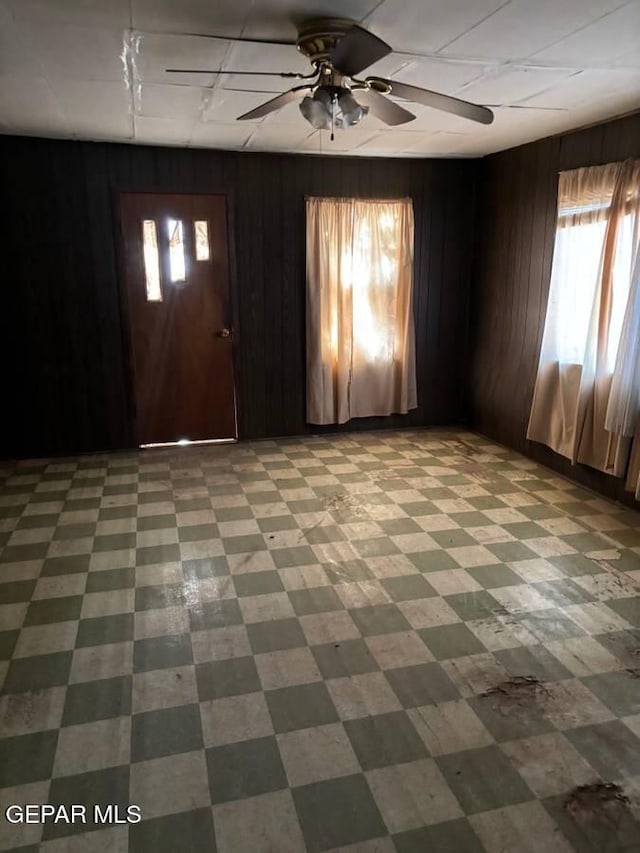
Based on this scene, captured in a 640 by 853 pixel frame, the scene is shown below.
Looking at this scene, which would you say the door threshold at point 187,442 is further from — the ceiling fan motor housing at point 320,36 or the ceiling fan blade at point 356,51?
the ceiling fan blade at point 356,51

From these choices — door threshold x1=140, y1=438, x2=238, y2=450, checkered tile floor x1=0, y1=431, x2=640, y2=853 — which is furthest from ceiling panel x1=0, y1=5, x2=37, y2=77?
door threshold x1=140, y1=438, x2=238, y2=450

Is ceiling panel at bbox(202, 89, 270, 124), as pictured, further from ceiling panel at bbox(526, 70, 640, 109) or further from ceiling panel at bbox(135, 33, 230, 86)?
ceiling panel at bbox(526, 70, 640, 109)

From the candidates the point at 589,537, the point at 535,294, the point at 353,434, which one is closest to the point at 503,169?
the point at 535,294

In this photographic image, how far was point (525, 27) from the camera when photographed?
2.40 metres

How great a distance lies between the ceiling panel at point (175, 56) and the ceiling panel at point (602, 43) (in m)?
1.43

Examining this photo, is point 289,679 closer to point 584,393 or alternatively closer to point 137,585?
point 137,585

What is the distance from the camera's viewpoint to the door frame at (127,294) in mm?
4770

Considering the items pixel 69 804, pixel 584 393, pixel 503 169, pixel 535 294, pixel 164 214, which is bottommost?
pixel 69 804

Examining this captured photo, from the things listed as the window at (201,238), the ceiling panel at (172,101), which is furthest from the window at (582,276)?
the window at (201,238)

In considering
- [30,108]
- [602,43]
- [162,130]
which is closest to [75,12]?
[30,108]

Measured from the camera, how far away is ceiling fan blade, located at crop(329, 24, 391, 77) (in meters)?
1.98

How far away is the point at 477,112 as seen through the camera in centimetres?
258

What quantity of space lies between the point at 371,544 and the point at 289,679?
1.22m

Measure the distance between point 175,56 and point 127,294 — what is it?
8.05 ft
